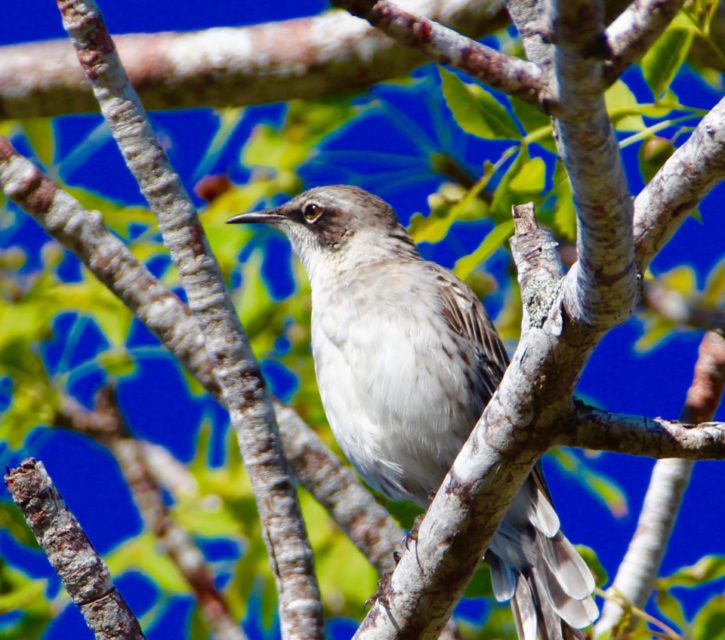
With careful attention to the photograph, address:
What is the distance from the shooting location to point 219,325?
14.5 ft

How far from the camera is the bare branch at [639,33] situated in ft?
6.77

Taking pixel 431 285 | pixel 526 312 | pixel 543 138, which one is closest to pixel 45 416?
pixel 431 285

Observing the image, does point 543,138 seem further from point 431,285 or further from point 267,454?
point 267,454

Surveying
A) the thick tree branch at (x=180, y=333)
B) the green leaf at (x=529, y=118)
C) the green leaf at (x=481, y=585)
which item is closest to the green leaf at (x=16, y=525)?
the thick tree branch at (x=180, y=333)

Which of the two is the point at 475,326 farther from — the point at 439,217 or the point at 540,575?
the point at 540,575

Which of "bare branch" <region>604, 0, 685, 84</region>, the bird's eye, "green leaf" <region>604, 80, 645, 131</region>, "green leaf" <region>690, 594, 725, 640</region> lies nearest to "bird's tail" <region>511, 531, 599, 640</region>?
"green leaf" <region>690, 594, 725, 640</region>

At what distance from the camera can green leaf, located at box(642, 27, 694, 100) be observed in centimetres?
452

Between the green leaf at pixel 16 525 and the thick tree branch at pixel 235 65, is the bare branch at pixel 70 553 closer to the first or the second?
the green leaf at pixel 16 525

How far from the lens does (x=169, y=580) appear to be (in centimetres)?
586

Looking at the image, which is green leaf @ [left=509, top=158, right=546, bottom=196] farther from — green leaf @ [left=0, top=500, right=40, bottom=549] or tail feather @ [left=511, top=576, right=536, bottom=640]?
green leaf @ [left=0, top=500, right=40, bottom=549]

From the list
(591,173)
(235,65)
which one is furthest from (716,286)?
(591,173)

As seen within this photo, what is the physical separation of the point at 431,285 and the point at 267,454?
1.45 meters

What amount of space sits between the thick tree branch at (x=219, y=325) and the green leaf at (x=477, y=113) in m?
1.12

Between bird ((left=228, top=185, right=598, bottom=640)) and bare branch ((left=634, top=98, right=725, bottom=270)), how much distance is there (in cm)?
207
